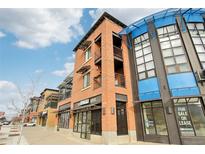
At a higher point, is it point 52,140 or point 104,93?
point 104,93

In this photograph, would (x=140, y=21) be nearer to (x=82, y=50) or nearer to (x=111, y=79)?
(x=111, y=79)

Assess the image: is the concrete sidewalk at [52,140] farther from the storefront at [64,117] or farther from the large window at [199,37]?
the large window at [199,37]

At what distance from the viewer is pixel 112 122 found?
9.90m

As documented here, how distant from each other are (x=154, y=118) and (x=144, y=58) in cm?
550

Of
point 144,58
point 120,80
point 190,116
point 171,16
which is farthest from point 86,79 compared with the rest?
point 171,16

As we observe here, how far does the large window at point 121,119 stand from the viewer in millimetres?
10555

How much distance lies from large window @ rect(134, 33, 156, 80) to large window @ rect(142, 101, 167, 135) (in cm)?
259

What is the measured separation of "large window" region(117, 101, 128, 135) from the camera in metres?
10.6

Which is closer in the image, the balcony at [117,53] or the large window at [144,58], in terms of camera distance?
the large window at [144,58]

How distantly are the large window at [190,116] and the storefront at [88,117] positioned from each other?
19.9ft

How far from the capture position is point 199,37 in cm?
1127

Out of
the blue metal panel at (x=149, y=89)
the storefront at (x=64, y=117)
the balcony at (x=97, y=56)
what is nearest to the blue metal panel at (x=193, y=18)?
the blue metal panel at (x=149, y=89)

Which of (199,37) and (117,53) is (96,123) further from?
(199,37)

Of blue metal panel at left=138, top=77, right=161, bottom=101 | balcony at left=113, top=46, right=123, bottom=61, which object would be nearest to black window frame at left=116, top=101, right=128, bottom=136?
blue metal panel at left=138, top=77, right=161, bottom=101
